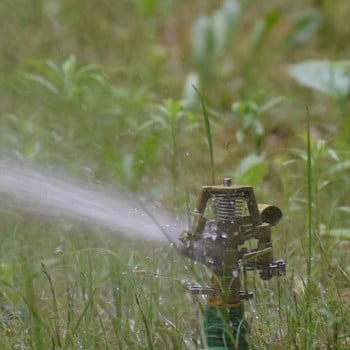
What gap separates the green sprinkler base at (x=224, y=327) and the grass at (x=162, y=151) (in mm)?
63

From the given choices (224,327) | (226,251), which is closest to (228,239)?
(226,251)

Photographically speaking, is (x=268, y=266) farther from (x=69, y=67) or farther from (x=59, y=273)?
(x=69, y=67)

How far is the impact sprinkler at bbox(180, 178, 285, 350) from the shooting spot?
1241 millimetres

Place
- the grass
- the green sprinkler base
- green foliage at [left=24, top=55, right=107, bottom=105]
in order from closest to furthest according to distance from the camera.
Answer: the green sprinkler base → the grass → green foliage at [left=24, top=55, right=107, bottom=105]

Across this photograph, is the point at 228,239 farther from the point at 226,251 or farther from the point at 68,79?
the point at 68,79

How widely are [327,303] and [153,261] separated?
0.34 metres

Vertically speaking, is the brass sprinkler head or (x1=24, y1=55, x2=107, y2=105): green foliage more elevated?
(x1=24, y1=55, x2=107, y2=105): green foliage

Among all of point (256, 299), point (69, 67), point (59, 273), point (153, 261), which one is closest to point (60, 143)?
point (69, 67)

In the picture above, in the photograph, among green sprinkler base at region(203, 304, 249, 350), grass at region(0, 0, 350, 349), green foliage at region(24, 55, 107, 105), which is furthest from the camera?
green foliage at region(24, 55, 107, 105)

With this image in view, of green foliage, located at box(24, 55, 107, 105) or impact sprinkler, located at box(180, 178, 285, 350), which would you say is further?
green foliage, located at box(24, 55, 107, 105)

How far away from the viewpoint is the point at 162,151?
7.97ft

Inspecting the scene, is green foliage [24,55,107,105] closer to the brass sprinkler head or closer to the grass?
the grass

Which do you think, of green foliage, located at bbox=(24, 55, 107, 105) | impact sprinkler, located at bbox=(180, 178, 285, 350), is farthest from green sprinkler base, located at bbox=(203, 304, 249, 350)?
green foliage, located at bbox=(24, 55, 107, 105)

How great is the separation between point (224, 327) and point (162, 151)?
125 centimetres
